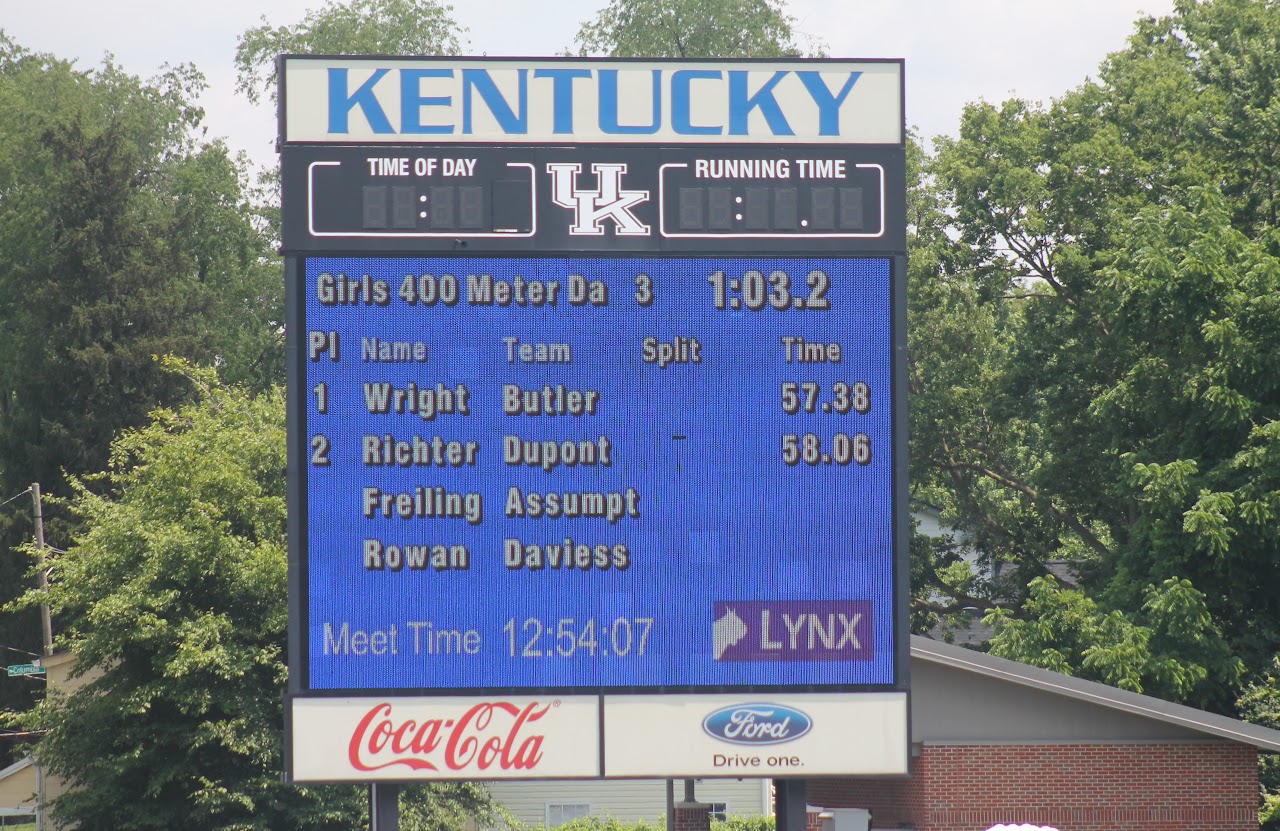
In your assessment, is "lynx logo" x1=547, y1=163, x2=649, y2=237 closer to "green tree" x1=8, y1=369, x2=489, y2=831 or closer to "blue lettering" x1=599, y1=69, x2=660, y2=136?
"blue lettering" x1=599, y1=69, x2=660, y2=136

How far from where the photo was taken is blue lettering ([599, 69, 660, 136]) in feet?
46.9

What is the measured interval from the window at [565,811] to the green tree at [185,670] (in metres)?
4.80

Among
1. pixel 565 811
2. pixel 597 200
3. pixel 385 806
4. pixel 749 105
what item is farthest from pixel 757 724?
pixel 565 811

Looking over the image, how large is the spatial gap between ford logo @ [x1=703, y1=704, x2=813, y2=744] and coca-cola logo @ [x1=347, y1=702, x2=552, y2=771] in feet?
4.75

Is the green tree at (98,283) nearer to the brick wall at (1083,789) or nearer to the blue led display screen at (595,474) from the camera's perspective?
the brick wall at (1083,789)

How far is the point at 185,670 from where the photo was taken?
81.3ft

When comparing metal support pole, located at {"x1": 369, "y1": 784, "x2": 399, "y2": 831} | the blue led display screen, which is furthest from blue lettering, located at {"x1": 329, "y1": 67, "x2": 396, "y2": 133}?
metal support pole, located at {"x1": 369, "y1": 784, "x2": 399, "y2": 831}

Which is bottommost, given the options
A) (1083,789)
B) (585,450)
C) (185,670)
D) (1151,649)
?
(1083,789)

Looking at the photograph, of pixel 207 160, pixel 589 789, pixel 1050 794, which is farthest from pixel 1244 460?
pixel 207 160

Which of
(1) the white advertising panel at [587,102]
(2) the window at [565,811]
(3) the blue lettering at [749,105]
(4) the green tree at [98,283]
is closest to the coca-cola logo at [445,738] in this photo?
(1) the white advertising panel at [587,102]

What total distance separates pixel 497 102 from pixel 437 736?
551 cm

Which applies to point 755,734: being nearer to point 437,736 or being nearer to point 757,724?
point 757,724

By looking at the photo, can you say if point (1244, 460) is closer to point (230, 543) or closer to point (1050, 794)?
point (1050, 794)

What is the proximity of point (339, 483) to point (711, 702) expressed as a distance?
3615 millimetres
